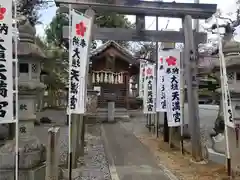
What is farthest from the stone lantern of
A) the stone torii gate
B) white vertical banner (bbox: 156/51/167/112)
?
white vertical banner (bbox: 156/51/167/112)

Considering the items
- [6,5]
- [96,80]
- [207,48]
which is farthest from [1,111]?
[207,48]

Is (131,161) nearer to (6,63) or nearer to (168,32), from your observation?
(168,32)

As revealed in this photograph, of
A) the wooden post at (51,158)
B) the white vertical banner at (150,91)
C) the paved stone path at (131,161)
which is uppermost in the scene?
the white vertical banner at (150,91)

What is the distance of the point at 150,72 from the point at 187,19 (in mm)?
5335

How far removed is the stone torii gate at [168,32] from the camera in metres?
8.15

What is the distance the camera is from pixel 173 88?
8.75 metres

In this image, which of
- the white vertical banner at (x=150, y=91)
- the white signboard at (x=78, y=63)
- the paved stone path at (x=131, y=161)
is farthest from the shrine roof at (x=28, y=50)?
the white vertical banner at (x=150, y=91)

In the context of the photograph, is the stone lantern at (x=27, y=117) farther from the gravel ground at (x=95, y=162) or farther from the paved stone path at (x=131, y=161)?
the paved stone path at (x=131, y=161)

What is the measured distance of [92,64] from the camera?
22.3 meters

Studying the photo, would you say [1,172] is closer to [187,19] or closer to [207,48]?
[187,19]

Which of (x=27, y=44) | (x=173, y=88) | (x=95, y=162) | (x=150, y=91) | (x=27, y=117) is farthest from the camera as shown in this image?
(x=150, y=91)

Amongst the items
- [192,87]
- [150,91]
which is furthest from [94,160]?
[150,91]

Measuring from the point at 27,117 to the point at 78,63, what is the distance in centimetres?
158

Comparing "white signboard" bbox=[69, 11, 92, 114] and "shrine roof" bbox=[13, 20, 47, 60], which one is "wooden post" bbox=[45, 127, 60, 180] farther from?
"shrine roof" bbox=[13, 20, 47, 60]
